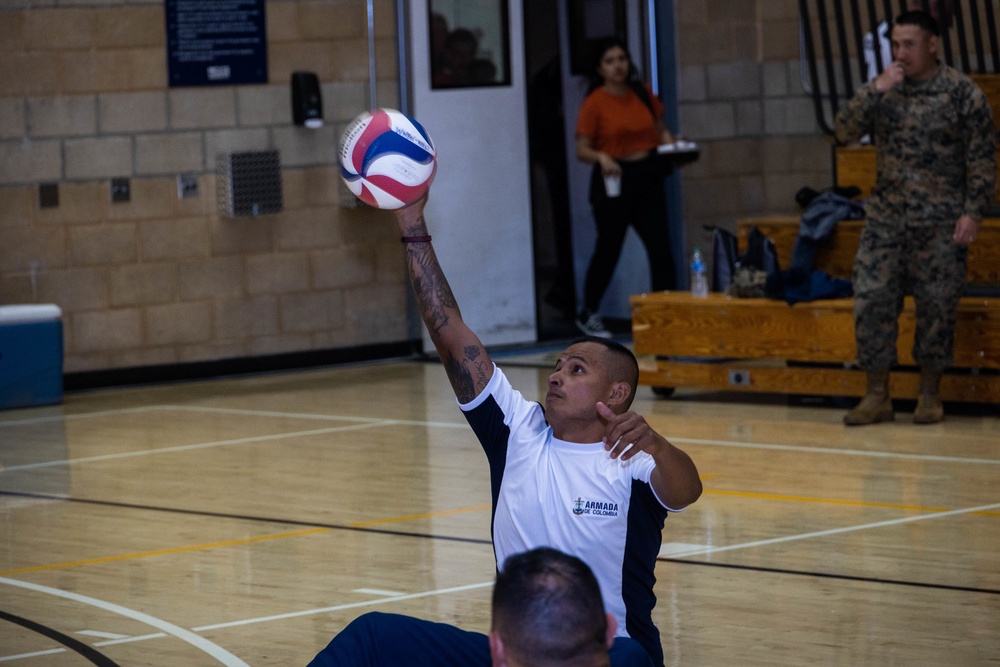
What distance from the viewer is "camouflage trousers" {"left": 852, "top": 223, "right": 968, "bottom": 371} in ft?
26.3

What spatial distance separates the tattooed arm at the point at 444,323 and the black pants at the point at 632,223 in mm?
7922

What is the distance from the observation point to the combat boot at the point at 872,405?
27.3ft

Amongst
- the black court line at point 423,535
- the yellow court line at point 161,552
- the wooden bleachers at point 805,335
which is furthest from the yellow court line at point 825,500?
the wooden bleachers at point 805,335

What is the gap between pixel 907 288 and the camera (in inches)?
326

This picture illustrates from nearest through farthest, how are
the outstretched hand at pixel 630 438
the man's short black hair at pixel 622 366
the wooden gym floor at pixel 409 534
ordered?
the outstretched hand at pixel 630 438 → the man's short black hair at pixel 622 366 → the wooden gym floor at pixel 409 534

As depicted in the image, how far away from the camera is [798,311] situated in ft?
29.3

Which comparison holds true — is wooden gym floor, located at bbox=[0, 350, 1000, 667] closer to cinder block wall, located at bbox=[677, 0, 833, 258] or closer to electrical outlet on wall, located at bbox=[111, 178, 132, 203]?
electrical outlet on wall, located at bbox=[111, 178, 132, 203]

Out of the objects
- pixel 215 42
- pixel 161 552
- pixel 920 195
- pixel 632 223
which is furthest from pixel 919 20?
pixel 215 42

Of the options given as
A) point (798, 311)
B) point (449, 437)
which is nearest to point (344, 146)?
point (449, 437)

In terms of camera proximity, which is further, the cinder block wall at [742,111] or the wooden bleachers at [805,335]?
the cinder block wall at [742,111]

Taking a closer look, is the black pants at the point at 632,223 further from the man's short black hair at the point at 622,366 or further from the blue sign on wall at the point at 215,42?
the man's short black hair at the point at 622,366

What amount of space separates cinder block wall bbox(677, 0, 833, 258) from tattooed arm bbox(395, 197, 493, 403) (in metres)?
9.44

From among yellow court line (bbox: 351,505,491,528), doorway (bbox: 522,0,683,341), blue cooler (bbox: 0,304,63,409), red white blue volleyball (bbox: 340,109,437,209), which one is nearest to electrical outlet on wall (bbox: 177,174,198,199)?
blue cooler (bbox: 0,304,63,409)

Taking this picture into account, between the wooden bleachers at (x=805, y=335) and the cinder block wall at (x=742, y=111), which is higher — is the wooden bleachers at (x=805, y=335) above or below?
below
